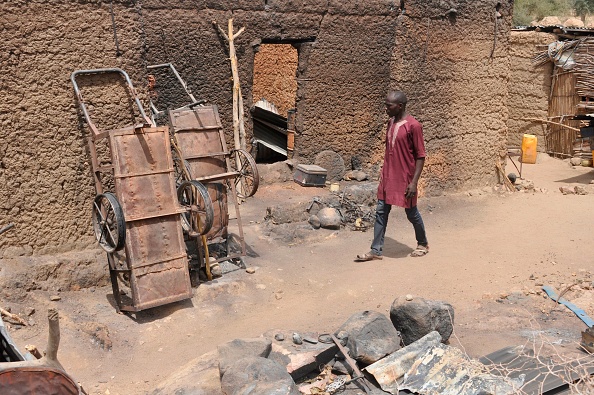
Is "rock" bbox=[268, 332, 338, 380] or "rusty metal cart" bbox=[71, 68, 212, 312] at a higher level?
"rusty metal cart" bbox=[71, 68, 212, 312]

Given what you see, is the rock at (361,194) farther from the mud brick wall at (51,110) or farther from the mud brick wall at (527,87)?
the mud brick wall at (527,87)

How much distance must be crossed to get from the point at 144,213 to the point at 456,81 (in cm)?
526

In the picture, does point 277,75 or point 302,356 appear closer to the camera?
point 302,356

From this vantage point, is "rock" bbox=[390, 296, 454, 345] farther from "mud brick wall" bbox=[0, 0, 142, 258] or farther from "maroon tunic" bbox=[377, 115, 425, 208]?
"mud brick wall" bbox=[0, 0, 142, 258]

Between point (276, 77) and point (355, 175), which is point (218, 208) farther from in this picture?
point (276, 77)

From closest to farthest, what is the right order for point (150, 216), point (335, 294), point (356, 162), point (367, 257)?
point (150, 216) → point (335, 294) → point (367, 257) → point (356, 162)

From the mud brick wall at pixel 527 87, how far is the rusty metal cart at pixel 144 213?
952 centimetres

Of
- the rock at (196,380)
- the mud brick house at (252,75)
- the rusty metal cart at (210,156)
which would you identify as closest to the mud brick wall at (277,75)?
the mud brick house at (252,75)

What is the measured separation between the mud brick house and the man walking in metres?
2.14

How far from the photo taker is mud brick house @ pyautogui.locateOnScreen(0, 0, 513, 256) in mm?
5410

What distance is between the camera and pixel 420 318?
183 inches

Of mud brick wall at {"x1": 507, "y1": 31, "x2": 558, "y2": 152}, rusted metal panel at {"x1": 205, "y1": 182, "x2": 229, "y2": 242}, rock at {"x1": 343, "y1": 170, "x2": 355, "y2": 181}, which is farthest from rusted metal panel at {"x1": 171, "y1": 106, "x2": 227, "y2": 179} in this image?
mud brick wall at {"x1": 507, "y1": 31, "x2": 558, "y2": 152}

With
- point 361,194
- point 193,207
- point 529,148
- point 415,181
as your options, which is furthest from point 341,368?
point 529,148

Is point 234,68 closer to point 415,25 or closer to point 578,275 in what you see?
point 415,25
